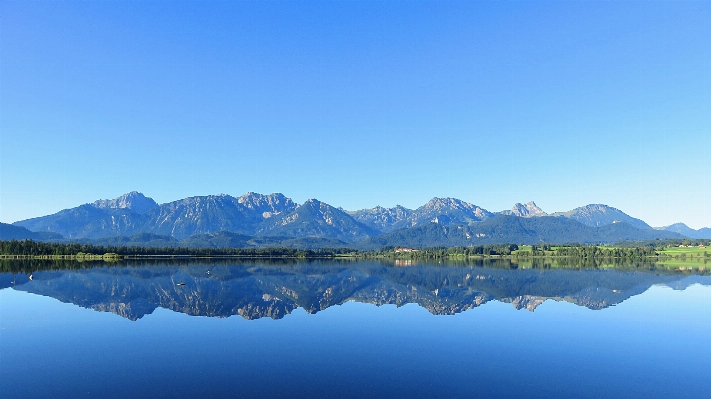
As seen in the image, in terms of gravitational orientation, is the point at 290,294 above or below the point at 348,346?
below

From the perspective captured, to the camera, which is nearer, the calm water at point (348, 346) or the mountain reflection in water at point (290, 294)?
the calm water at point (348, 346)

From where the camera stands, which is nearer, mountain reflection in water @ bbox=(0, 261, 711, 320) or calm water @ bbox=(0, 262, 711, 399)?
calm water @ bbox=(0, 262, 711, 399)

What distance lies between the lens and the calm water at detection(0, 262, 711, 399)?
23.2m

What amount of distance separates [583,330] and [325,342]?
28.5 metres

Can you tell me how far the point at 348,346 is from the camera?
3341 centimetres

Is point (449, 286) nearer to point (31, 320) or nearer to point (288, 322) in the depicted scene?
point (288, 322)

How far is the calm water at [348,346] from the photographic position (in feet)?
76.1

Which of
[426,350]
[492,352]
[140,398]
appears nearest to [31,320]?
[140,398]

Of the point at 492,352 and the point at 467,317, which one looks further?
the point at 467,317

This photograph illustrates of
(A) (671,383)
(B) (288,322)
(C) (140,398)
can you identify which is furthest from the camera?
(B) (288,322)

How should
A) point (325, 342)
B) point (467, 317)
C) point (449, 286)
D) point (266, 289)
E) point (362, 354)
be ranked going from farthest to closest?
point (449, 286)
point (266, 289)
point (467, 317)
point (325, 342)
point (362, 354)

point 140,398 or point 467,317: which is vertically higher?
point 140,398

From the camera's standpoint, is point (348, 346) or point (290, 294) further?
point (290, 294)

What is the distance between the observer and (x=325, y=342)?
34.8 metres
